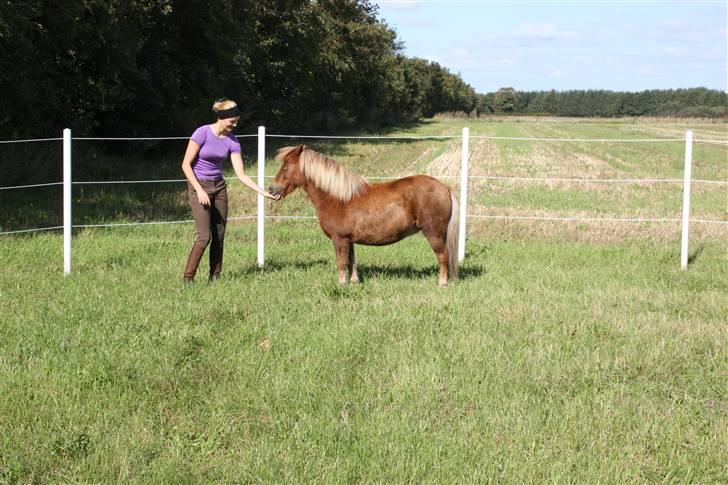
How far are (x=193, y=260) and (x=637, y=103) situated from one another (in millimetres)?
171876

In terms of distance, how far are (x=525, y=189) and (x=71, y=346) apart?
53.1ft

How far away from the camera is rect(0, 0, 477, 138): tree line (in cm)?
1716

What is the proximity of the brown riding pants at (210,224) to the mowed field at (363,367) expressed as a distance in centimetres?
31

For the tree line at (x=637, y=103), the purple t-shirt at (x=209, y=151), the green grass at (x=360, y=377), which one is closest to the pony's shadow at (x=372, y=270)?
the green grass at (x=360, y=377)

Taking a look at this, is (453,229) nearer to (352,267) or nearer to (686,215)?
(352,267)

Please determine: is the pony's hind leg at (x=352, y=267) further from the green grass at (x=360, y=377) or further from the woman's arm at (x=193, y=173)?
the woman's arm at (x=193, y=173)

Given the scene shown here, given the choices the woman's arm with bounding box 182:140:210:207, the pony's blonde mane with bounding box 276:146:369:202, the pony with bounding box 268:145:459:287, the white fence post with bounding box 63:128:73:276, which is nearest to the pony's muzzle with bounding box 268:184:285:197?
the pony with bounding box 268:145:459:287

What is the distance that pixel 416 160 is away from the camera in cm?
3369

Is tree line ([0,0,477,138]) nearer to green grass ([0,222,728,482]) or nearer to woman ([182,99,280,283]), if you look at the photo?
woman ([182,99,280,283])

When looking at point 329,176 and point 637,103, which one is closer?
point 329,176

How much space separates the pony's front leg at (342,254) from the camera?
341 inches

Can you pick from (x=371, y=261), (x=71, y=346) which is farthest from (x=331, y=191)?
(x=71, y=346)

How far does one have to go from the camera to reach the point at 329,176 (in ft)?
28.5

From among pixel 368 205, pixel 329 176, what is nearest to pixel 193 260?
pixel 329 176
